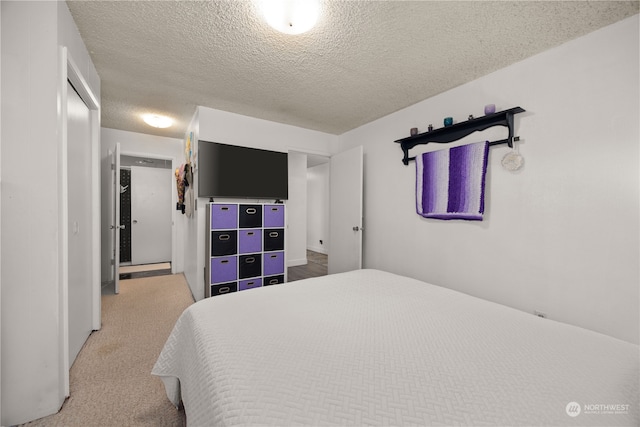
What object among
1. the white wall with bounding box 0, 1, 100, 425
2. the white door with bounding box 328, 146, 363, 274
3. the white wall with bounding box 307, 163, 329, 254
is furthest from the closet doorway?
the white wall with bounding box 0, 1, 100, 425

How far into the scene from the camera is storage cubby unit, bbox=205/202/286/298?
2.92 m

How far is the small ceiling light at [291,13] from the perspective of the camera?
1.46 m

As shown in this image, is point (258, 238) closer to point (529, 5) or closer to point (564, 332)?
point (564, 332)

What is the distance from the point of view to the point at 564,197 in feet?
6.18

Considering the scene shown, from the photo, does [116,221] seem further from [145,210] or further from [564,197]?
[564,197]

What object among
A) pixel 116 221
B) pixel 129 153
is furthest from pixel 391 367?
pixel 129 153

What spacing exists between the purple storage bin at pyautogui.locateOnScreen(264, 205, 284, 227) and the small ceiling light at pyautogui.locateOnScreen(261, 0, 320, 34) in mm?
2040

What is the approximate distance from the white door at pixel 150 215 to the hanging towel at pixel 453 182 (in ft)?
16.9

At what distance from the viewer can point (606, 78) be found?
1706mm

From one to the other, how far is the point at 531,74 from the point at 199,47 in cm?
253

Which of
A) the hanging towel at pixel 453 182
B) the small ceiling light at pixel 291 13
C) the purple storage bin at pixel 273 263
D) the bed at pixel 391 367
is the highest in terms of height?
the small ceiling light at pixel 291 13

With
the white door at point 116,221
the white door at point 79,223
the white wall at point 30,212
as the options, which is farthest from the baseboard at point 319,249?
the white wall at point 30,212

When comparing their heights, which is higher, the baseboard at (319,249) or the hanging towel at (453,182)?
the hanging towel at (453,182)

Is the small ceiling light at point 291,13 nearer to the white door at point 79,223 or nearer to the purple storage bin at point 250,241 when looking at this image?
the white door at point 79,223
